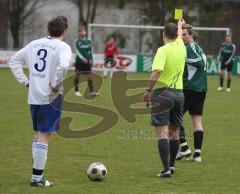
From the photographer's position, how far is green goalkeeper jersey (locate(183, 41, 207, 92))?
9.98 metres

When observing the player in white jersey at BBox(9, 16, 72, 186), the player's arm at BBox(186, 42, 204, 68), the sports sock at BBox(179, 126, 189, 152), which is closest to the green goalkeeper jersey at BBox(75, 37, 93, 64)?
the sports sock at BBox(179, 126, 189, 152)

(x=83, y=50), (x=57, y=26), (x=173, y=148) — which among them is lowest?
(x=83, y=50)

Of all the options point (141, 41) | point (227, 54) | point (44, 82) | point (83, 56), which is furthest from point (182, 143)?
point (141, 41)

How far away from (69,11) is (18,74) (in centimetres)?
4185

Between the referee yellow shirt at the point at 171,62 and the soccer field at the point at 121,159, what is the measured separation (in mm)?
1229

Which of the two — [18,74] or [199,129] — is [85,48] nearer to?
[199,129]

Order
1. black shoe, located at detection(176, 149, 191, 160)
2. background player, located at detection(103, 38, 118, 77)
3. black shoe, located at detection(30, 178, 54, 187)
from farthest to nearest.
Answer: background player, located at detection(103, 38, 118, 77)
black shoe, located at detection(176, 149, 191, 160)
black shoe, located at detection(30, 178, 54, 187)

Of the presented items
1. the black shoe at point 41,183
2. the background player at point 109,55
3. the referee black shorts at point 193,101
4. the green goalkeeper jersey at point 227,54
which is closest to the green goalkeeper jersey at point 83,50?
the green goalkeeper jersey at point 227,54

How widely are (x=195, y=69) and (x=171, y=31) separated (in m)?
1.54

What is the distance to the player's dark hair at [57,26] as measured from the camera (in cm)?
788

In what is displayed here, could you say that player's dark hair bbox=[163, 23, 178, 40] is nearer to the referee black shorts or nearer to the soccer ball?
the referee black shorts

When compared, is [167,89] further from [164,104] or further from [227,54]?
[227,54]

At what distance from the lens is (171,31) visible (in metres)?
8.64

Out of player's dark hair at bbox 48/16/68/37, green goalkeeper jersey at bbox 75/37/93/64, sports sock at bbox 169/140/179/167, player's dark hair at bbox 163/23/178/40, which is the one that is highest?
player's dark hair at bbox 48/16/68/37
